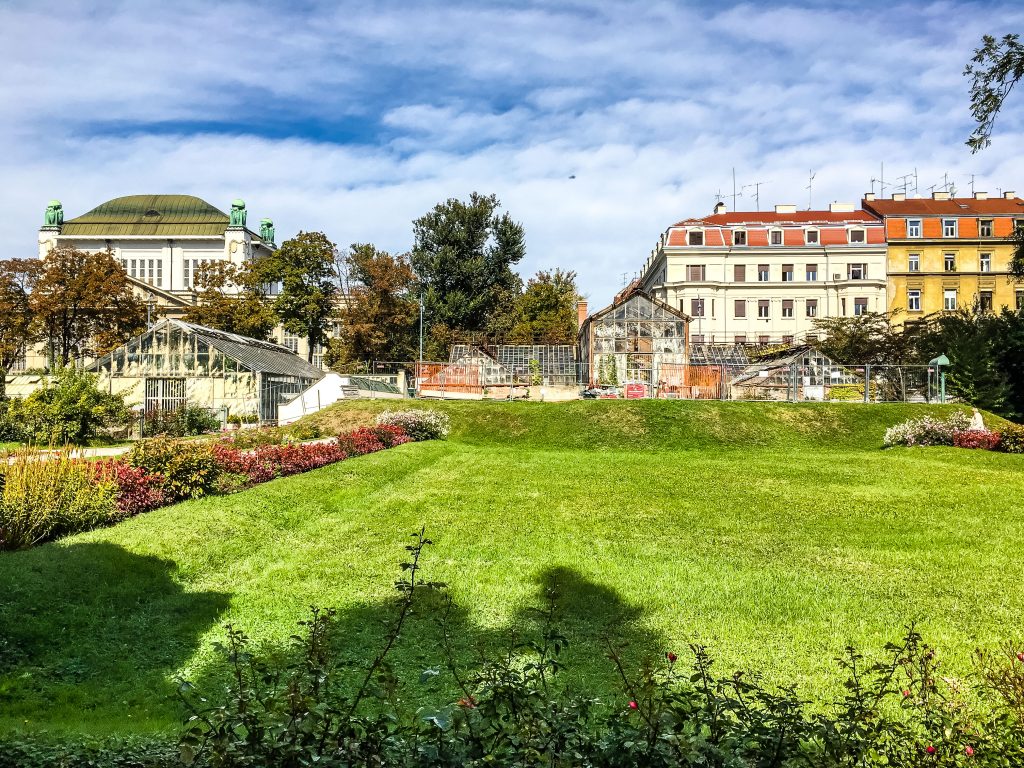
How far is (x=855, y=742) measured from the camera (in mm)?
2977

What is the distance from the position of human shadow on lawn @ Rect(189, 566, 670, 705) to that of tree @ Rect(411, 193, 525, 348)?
48588 millimetres

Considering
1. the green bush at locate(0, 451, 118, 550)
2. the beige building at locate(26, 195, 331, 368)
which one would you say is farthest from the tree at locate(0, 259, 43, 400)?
the green bush at locate(0, 451, 118, 550)

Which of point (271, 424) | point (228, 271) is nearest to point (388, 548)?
point (271, 424)

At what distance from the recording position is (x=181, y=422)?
26.9m

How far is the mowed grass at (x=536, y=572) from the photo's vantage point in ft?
18.8

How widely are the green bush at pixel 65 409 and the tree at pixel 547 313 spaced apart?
34011 millimetres

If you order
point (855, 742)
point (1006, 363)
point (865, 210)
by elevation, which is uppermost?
point (865, 210)

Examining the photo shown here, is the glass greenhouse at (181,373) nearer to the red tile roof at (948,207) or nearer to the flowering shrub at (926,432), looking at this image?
the flowering shrub at (926,432)

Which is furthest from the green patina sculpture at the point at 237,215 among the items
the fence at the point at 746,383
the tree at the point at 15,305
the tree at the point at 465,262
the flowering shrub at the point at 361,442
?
the flowering shrub at the point at 361,442

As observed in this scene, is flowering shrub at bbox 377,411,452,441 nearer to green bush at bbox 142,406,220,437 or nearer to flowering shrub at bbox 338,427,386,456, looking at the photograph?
flowering shrub at bbox 338,427,386,456

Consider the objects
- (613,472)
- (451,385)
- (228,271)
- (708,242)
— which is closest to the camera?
(613,472)

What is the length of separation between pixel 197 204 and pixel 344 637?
77.0m

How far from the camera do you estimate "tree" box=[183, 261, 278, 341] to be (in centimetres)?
4659

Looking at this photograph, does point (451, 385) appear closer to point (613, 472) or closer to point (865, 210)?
point (613, 472)
